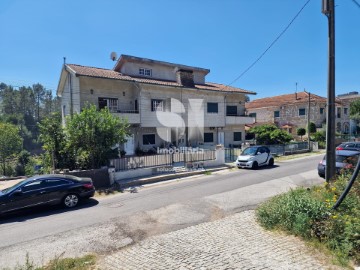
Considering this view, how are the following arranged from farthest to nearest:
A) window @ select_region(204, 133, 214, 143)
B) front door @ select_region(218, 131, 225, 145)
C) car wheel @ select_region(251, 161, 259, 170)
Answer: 1. front door @ select_region(218, 131, 225, 145)
2. window @ select_region(204, 133, 214, 143)
3. car wheel @ select_region(251, 161, 259, 170)

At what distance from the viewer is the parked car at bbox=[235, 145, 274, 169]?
15.5 m

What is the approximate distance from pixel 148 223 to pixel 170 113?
632 inches

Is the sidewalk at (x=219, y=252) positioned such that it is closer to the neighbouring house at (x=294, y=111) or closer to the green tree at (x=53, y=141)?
the green tree at (x=53, y=141)

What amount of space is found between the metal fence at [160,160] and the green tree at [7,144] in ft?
71.6

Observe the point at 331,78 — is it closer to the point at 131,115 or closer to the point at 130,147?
the point at 131,115

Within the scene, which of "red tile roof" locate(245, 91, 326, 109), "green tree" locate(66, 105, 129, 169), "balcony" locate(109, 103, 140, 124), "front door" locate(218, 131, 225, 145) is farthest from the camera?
"red tile roof" locate(245, 91, 326, 109)

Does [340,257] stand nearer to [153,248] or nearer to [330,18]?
[153,248]

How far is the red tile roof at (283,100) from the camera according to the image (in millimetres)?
38481

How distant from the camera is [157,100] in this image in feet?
71.1

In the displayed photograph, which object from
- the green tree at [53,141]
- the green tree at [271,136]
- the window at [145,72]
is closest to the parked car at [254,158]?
the green tree at [271,136]

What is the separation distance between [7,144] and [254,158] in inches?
1121

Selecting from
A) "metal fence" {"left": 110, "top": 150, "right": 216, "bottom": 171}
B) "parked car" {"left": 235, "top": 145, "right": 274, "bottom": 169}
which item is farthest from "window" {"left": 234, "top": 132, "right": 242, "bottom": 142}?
"metal fence" {"left": 110, "top": 150, "right": 216, "bottom": 171}

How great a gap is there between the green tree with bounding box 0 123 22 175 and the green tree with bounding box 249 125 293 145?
29.0 meters

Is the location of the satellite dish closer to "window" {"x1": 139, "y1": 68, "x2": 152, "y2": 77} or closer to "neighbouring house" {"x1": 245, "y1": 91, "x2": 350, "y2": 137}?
"window" {"x1": 139, "y1": 68, "x2": 152, "y2": 77}
